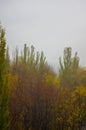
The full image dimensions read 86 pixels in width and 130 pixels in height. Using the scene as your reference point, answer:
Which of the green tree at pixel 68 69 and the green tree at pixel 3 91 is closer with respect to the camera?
the green tree at pixel 3 91

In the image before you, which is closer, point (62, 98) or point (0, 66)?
point (0, 66)

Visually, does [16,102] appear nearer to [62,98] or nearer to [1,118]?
[62,98]

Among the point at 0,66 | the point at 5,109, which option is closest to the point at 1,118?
the point at 5,109

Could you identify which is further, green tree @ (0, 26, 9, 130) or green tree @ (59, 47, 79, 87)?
green tree @ (59, 47, 79, 87)

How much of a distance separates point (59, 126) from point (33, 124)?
3086 mm

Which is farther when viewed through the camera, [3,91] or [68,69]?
[68,69]

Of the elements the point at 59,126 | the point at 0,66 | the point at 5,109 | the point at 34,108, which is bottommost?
the point at 59,126

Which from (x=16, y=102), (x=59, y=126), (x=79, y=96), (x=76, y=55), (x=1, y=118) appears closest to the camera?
(x=1, y=118)

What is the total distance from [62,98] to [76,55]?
22634 millimetres

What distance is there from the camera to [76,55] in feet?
166

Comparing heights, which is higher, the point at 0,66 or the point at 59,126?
the point at 0,66

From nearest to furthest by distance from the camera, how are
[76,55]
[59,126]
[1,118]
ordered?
[1,118], [59,126], [76,55]

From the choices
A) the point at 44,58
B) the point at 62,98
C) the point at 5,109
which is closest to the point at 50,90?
the point at 62,98

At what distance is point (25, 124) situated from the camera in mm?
26234
